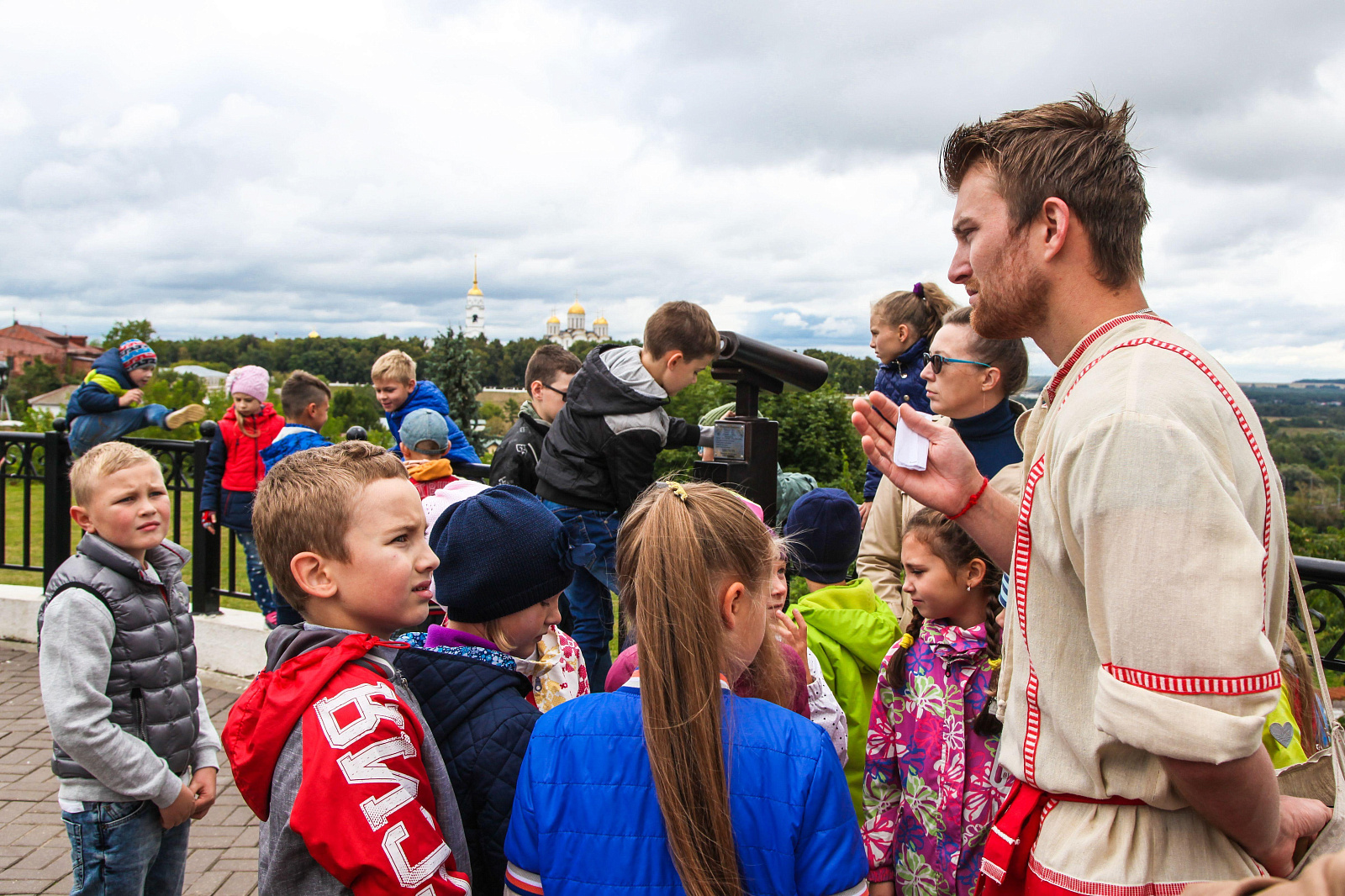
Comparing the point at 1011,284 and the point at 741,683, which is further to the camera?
the point at 741,683

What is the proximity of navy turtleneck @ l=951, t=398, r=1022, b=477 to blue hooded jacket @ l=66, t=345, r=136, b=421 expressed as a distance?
5804mm

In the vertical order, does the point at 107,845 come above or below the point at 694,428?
below

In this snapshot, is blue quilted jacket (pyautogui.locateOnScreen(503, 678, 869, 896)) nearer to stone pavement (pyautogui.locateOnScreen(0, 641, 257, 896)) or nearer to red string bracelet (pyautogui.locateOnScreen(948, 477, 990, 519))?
red string bracelet (pyautogui.locateOnScreen(948, 477, 990, 519))

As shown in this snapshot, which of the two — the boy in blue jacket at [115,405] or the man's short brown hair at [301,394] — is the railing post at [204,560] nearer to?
the man's short brown hair at [301,394]

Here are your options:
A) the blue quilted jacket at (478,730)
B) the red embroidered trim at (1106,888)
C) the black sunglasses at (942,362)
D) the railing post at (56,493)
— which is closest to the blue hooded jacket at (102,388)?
the railing post at (56,493)

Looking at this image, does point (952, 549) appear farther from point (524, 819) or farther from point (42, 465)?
point (42, 465)

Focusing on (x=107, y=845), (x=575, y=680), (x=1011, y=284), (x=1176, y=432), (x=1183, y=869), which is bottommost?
(x=107, y=845)

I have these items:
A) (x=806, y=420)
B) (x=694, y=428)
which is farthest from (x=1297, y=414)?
(x=694, y=428)

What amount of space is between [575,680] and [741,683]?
0.60 m

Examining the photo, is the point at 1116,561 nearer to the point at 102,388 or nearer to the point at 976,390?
the point at 976,390

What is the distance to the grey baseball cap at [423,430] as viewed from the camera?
4.23 metres

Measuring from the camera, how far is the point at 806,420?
2134 cm

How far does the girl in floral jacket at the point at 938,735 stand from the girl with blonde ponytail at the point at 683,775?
0.69 metres

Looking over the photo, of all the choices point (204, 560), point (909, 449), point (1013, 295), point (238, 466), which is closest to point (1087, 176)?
point (1013, 295)
